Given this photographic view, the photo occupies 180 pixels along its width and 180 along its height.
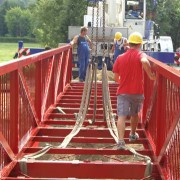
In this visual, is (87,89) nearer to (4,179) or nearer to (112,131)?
(112,131)

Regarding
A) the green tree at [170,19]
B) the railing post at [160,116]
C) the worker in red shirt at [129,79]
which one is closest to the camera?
the railing post at [160,116]

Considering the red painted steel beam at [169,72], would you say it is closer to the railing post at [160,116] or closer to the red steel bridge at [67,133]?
the red steel bridge at [67,133]

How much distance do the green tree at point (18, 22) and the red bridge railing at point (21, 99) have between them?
13669cm

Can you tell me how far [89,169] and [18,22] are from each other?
471 feet

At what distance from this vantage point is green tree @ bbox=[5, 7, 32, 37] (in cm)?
14395

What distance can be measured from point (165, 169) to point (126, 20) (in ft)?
47.5

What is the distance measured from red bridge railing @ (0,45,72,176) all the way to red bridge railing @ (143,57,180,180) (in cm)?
160

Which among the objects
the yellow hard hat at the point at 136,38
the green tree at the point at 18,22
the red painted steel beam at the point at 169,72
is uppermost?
the yellow hard hat at the point at 136,38

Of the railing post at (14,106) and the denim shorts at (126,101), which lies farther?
the denim shorts at (126,101)

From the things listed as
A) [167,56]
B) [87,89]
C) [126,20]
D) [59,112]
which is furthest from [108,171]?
[126,20]

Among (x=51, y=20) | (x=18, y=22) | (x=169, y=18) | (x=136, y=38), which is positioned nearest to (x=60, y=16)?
(x=51, y=20)

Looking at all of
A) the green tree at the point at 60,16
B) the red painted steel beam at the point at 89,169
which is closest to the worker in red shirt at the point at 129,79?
the red painted steel beam at the point at 89,169

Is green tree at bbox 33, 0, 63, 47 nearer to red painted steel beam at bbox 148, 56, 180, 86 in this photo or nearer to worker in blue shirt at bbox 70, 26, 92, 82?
worker in blue shirt at bbox 70, 26, 92, 82

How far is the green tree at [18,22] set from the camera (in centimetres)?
14395
